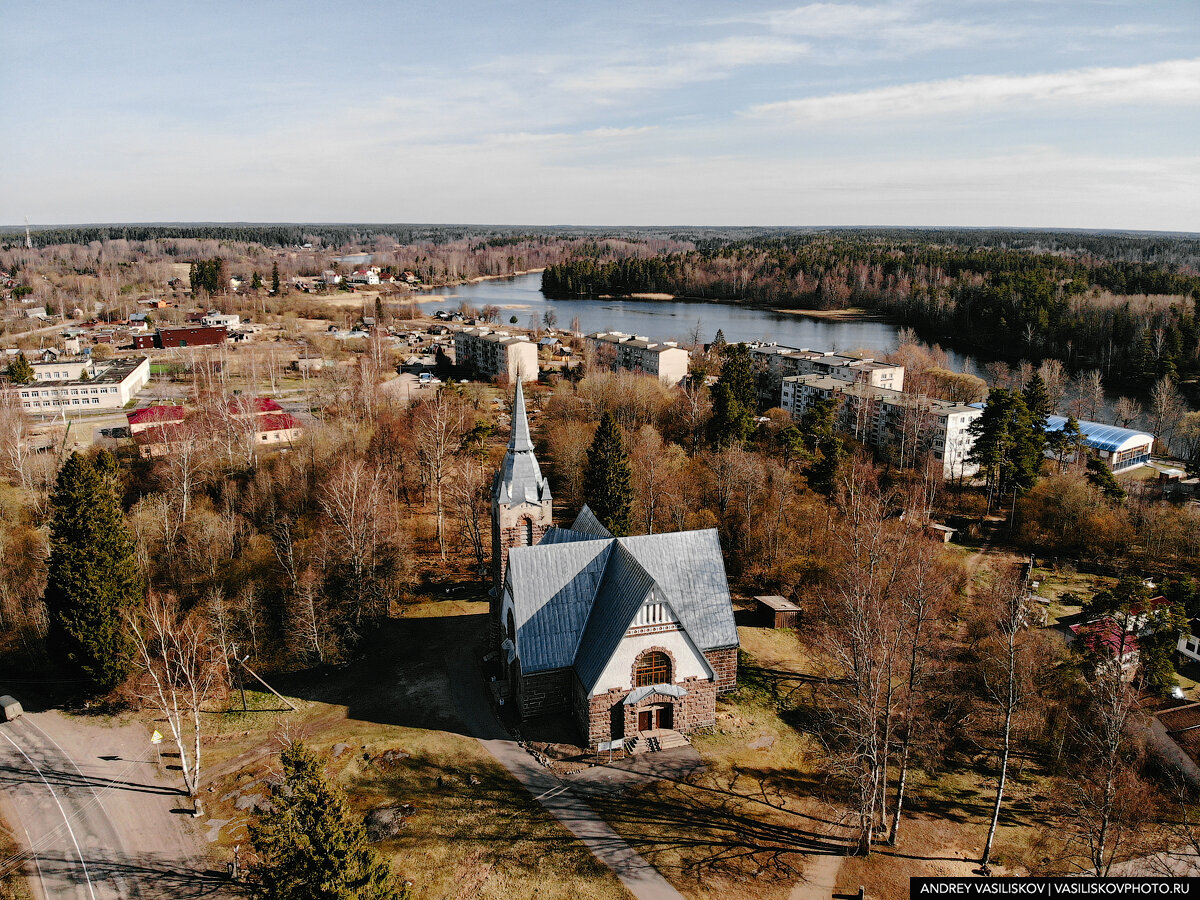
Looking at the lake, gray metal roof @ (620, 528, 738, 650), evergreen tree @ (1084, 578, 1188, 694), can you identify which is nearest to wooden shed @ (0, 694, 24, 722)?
gray metal roof @ (620, 528, 738, 650)

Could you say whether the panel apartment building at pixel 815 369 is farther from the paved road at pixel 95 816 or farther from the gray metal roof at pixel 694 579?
the paved road at pixel 95 816

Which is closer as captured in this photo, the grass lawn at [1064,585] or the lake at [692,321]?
the grass lawn at [1064,585]

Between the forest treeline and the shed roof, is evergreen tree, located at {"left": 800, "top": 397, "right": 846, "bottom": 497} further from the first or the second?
the forest treeline

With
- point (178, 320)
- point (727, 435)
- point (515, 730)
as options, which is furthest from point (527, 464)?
point (178, 320)

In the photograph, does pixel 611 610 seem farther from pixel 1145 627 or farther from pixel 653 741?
pixel 1145 627

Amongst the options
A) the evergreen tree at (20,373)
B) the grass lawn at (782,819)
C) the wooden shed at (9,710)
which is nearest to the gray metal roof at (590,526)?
the grass lawn at (782,819)

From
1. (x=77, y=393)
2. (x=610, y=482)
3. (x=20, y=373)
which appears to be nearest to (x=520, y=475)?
(x=610, y=482)
